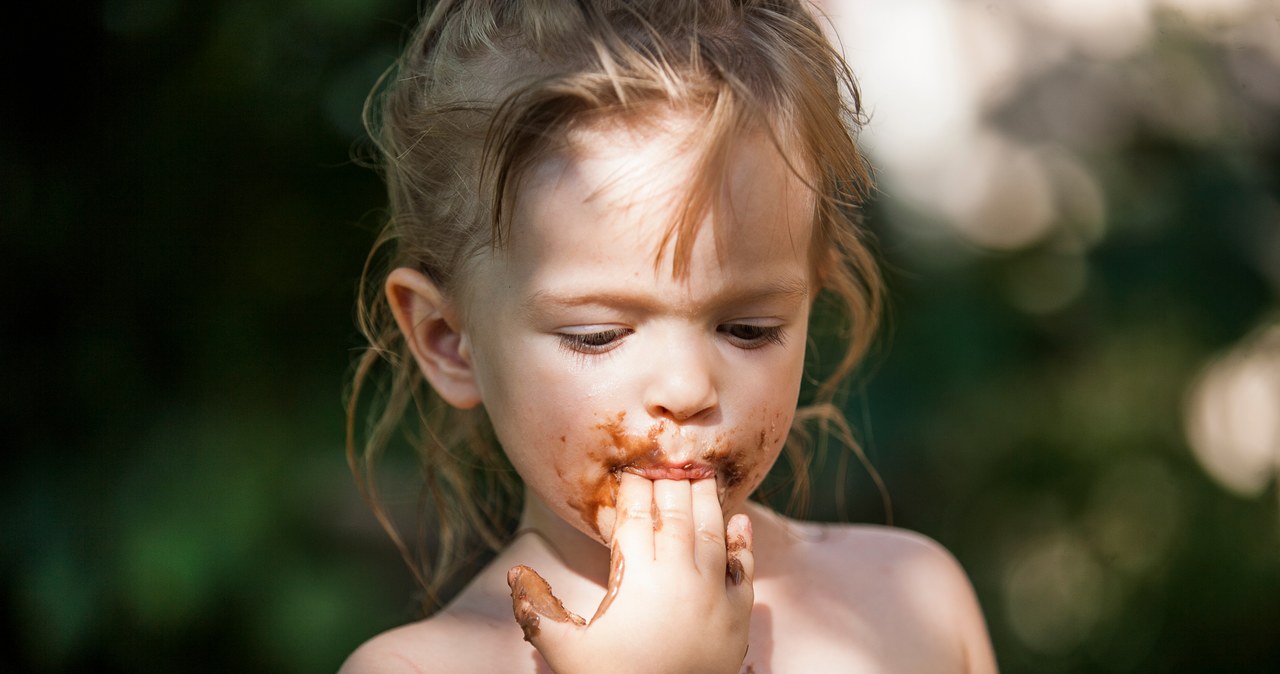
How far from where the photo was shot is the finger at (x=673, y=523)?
1.07 meters

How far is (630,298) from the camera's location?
1061 mm

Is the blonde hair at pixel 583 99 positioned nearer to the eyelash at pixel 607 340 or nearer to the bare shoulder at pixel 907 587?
the eyelash at pixel 607 340

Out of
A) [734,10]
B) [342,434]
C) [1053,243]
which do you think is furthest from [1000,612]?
[734,10]

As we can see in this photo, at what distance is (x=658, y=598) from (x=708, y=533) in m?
0.08

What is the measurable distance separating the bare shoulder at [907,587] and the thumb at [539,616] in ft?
1.51

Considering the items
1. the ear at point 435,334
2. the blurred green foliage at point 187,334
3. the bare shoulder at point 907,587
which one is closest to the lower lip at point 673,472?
the ear at point 435,334

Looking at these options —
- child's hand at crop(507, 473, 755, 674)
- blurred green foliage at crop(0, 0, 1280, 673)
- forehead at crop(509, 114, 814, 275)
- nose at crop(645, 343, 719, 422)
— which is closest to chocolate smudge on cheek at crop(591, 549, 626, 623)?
child's hand at crop(507, 473, 755, 674)

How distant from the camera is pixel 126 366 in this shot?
1664 mm

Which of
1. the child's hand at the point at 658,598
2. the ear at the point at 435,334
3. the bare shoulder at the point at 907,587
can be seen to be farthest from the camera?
the bare shoulder at the point at 907,587

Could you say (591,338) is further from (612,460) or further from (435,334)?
Result: (435,334)

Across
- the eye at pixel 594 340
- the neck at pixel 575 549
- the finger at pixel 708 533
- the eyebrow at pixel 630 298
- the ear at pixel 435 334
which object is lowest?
the neck at pixel 575 549

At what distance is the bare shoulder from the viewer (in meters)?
1.40

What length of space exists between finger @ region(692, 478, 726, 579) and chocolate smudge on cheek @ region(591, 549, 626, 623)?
68 mm

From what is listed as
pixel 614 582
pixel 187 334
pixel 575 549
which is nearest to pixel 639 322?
pixel 614 582
